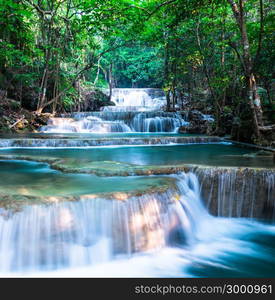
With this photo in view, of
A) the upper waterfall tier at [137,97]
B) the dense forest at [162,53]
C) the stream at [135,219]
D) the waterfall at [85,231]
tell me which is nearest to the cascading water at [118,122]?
the dense forest at [162,53]

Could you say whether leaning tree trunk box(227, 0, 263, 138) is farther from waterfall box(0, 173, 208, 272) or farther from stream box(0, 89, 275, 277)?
waterfall box(0, 173, 208, 272)

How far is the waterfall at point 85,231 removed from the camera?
391 cm

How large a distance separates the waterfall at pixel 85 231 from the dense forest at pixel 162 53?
5.61 m

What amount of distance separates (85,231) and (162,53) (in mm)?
18297

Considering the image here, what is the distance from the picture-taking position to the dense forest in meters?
9.85

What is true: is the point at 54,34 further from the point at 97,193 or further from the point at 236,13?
the point at 97,193

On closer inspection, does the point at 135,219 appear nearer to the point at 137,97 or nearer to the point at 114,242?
the point at 114,242

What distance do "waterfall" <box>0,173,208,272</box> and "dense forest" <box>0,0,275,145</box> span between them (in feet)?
18.4

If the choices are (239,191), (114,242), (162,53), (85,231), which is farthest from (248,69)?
(162,53)

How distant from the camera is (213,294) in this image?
3096 mm

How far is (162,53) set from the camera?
68.0 ft

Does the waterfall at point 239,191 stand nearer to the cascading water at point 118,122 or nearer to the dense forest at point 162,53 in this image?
the dense forest at point 162,53

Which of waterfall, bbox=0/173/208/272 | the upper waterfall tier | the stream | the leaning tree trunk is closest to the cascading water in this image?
the leaning tree trunk

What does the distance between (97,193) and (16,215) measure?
44.9 inches
